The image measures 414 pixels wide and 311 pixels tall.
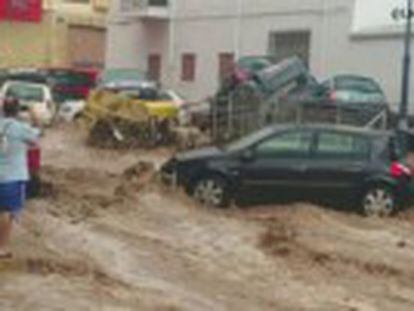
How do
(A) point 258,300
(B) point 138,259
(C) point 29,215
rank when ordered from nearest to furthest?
1. (A) point 258,300
2. (B) point 138,259
3. (C) point 29,215

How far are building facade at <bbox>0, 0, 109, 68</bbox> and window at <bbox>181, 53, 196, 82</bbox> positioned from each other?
1043 centimetres

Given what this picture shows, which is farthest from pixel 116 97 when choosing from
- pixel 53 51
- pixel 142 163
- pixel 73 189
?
pixel 53 51

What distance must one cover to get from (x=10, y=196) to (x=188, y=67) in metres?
33.7

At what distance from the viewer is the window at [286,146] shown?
21266mm

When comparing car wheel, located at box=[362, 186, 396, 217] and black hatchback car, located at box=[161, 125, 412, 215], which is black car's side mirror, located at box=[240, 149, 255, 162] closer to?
black hatchback car, located at box=[161, 125, 412, 215]

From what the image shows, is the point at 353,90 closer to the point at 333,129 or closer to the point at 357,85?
the point at 357,85

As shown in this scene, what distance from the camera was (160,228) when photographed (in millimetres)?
18953

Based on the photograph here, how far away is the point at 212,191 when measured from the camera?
70.1 ft

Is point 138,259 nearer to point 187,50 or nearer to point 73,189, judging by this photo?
point 73,189

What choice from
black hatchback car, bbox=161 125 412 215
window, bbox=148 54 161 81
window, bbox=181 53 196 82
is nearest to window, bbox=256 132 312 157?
black hatchback car, bbox=161 125 412 215

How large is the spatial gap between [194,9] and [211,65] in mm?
2406

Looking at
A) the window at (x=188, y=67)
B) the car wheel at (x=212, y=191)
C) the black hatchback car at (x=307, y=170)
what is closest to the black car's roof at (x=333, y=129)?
the black hatchback car at (x=307, y=170)

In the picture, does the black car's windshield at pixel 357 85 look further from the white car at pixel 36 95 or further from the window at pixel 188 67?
the window at pixel 188 67

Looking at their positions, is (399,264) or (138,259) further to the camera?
(399,264)
